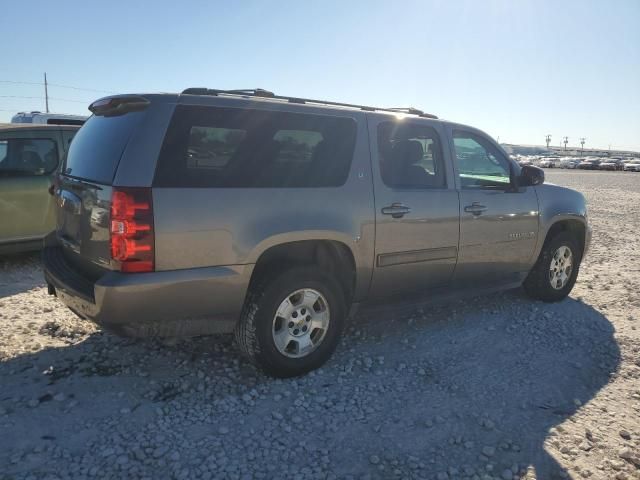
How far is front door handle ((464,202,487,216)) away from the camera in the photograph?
4.47 m

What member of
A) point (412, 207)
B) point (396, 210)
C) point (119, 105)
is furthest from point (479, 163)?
point (119, 105)

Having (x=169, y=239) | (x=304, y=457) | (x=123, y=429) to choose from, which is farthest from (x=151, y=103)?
(x=304, y=457)

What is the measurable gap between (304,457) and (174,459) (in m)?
0.70

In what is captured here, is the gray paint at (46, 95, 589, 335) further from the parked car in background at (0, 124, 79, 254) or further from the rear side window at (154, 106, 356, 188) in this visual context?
the parked car in background at (0, 124, 79, 254)

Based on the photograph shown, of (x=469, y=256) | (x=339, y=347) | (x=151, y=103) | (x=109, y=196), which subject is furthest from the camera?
(x=469, y=256)

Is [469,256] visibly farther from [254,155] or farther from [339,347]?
[254,155]

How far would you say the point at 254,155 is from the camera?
3.36 metres

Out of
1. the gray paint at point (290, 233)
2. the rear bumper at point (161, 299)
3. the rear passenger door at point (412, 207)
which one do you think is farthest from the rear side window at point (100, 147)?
the rear passenger door at point (412, 207)

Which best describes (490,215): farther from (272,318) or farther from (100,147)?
(100,147)

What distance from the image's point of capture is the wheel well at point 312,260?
3.51 meters

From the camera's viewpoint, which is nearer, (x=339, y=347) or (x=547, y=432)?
(x=547, y=432)

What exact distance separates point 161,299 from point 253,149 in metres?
1.13

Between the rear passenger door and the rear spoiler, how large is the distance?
1.69 m

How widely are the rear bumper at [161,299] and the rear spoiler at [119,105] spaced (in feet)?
3.47
